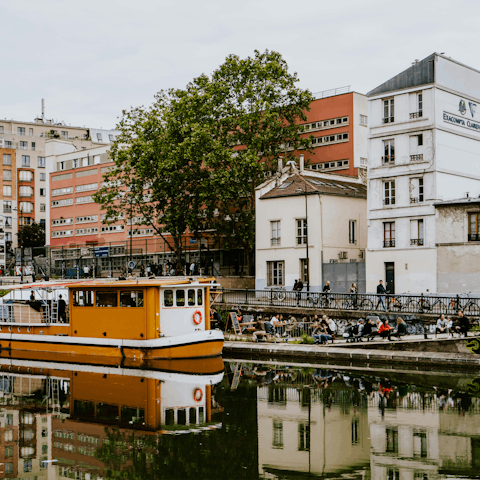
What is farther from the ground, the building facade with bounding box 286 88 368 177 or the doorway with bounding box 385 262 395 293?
the building facade with bounding box 286 88 368 177

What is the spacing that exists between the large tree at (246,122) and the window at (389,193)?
1069 cm

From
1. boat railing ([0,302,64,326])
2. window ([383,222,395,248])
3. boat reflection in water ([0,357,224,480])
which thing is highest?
window ([383,222,395,248])

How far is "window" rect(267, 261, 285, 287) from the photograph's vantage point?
168ft

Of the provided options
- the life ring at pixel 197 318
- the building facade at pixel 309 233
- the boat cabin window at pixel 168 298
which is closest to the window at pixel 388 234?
the building facade at pixel 309 233

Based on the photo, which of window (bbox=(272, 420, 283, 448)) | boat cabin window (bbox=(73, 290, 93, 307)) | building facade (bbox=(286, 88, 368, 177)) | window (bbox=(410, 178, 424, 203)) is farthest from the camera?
building facade (bbox=(286, 88, 368, 177))

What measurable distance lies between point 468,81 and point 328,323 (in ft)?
77.8

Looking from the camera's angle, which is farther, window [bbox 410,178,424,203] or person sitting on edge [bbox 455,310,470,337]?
window [bbox 410,178,424,203]

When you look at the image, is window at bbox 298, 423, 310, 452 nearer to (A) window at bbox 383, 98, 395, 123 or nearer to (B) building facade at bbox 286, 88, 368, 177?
(A) window at bbox 383, 98, 395, 123

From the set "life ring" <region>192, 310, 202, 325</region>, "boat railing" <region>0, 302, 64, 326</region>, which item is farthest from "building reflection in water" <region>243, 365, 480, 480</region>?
"boat railing" <region>0, 302, 64, 326</region>

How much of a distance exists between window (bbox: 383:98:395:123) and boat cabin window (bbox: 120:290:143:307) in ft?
81.6

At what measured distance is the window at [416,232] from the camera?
147ft

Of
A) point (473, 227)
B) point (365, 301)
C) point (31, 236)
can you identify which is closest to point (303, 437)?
point (365, 301)

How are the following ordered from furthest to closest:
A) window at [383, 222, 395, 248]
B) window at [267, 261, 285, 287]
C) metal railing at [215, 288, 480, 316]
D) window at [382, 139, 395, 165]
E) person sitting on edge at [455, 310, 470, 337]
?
window at [267, 261, 285, 287]
window at [382, 139, 395, 165]
window at [383, 222, 395, 248]
metal railing at [215, 288, 480, 316]
person sitting on edge at [455, 310, 470, 337]

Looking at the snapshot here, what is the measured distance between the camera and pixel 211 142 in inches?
2089
